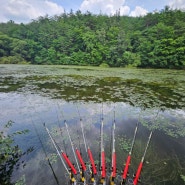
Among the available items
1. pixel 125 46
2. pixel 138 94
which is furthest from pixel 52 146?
pixel 125 46

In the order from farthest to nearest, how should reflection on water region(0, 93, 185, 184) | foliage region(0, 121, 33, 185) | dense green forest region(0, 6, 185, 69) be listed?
1. dense green forest region(0, 6, 185, 69)
2. reflection on water region(0, 93, 185, 184)
3. foliage region(0, 121, 33, 185)

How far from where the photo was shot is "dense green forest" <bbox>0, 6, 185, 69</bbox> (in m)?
46.4

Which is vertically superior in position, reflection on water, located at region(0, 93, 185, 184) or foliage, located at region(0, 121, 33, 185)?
foliage, located at region(0, 121, 33, 185)

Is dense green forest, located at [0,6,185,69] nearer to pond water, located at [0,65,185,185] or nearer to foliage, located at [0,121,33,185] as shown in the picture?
pond water, located at [0,65,185,185]

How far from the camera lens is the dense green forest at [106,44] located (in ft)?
152

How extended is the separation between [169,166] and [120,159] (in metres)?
1.78

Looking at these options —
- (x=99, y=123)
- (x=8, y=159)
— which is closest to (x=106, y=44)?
(x=99, y=123)

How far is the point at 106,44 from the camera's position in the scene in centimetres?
5666

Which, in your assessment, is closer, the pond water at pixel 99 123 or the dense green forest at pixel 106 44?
the pond water at pixel 99 123

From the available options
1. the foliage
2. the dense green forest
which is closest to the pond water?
the foliage

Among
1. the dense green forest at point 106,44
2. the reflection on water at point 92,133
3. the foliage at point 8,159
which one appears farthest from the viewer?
the dense green forest at point 106,44

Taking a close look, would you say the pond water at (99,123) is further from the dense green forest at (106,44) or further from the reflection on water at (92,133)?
the dense green forest at (106,44)

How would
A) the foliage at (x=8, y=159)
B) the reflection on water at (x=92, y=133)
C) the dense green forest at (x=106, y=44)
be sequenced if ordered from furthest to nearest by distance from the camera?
the dense green forest at (x=106, y=44), the reflection on water at (x=92, y=133), the foliage at (x=8, y=159)

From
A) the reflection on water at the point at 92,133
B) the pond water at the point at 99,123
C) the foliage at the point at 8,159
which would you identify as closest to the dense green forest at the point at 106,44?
the pond water at the point at 99,123
